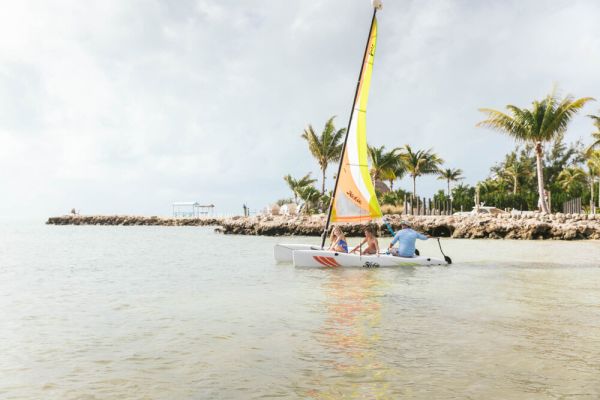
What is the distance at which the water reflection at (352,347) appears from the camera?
5336 millimetres

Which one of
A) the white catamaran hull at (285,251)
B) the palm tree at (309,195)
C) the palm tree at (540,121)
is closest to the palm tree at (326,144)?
the palm tree at (309,195)

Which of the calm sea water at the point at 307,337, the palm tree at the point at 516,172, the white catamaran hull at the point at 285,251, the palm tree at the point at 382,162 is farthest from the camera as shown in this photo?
the palm tree at the point at 516,172

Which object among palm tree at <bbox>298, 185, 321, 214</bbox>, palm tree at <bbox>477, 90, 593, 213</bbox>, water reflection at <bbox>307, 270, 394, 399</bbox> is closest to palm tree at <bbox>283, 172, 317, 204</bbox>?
palm tree at <bbox>298, 185, 321, 214</bbox>

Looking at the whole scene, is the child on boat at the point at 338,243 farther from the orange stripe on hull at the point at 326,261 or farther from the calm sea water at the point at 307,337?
the calm sea water at the point at 307,337

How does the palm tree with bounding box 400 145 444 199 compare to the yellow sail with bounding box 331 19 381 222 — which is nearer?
the yellow sail with bounding box 331 19 381 222

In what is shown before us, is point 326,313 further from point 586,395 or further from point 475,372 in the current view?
point 586,395

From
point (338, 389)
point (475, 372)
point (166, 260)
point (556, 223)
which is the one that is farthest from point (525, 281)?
point (556, 223)

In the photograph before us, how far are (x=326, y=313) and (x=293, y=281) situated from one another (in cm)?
481

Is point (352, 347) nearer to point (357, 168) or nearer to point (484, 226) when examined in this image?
point (357, 168)

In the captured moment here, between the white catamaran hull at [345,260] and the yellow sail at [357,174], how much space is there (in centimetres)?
190

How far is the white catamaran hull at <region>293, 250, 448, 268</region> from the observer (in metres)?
16.5

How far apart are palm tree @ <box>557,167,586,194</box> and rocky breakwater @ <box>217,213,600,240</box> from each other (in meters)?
25.1

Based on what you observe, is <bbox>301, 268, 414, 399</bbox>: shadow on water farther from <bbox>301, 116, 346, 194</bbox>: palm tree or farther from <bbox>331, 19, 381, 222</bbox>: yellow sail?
<bbox>301, 116, 346, 194</bbox>: palm tree

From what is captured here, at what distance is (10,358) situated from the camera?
22.6 feet
